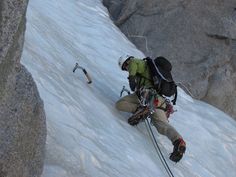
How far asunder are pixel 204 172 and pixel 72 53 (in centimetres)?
329

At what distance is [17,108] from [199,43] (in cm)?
1048

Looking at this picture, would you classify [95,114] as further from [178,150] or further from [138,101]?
[178,150]

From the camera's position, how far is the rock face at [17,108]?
3783 millimetres

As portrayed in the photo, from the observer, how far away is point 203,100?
1405 cm

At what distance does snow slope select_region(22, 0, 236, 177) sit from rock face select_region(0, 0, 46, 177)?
94 centimetres

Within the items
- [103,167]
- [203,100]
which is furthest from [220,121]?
[103,167]

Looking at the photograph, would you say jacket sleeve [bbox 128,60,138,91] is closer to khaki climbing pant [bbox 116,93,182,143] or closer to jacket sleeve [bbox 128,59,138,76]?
jacket sleeve [bbox 128,59,138,76]

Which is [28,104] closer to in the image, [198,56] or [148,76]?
[148,76]

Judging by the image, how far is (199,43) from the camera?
1430cm

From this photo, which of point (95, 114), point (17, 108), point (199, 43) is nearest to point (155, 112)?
point (95, 114)

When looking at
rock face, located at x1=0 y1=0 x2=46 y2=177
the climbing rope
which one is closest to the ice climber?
the climbing rope

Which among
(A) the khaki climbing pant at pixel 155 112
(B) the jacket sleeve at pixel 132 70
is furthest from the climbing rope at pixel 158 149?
(B) the jacket sleeve at pixel 132 70

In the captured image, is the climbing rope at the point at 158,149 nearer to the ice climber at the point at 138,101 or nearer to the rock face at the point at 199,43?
the ice climber at the point at 138,101

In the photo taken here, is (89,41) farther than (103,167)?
Yes
